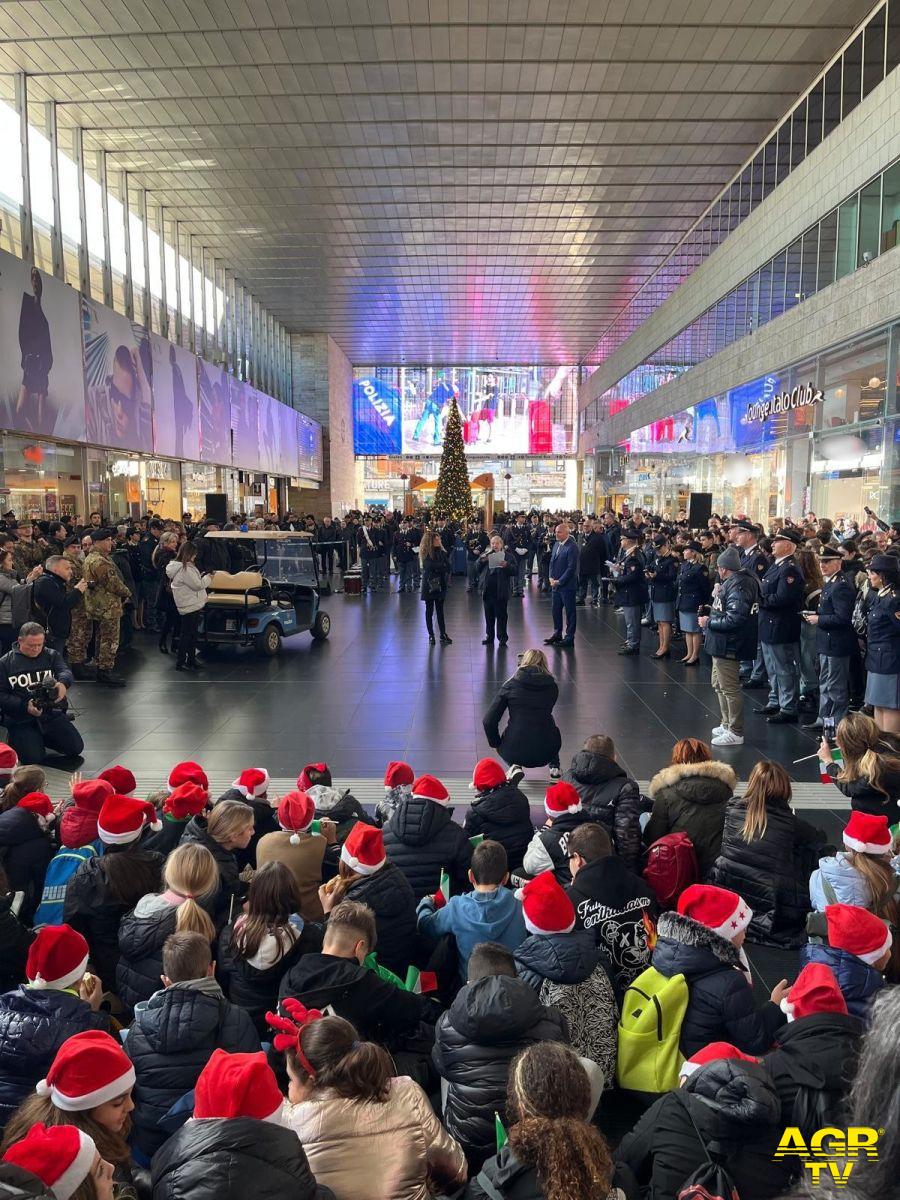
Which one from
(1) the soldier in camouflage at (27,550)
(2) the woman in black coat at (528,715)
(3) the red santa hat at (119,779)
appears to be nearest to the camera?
(3) the red santa hat at (119,779)

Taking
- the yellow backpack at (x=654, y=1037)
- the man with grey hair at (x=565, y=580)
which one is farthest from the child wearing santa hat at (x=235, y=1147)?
the man with grey hair at (x=565, y=580)

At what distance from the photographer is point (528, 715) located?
7.36 m

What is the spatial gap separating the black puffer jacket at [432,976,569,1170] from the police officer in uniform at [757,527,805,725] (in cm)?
746

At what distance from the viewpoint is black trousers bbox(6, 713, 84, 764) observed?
7691 millimetres

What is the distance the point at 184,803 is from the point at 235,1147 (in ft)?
9.52

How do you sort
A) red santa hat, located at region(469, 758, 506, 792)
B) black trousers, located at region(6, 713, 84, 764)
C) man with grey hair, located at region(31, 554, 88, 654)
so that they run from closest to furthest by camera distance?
red santa hat, located at region(469, 758, 506, 792)
black trousers, located at region(6, 713, 84, 764)
man with grey hair, located at region(31, 554, 88, 654)

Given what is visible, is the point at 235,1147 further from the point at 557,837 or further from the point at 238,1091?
the point at 557,837

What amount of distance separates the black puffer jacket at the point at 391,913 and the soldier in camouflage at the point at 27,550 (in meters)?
9.18

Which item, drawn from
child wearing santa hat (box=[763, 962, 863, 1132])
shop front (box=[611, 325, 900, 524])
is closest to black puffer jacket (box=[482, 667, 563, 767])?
child wearing santa hat (box=[763, 962, 863, 1132])

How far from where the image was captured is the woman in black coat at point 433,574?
14.2 meters

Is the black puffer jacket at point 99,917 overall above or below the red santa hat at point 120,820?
below

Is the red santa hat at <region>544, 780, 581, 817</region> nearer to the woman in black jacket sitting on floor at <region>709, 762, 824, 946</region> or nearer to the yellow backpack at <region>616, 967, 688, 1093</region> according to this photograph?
the woman in black jacket sitting on floor at <region>709, 762, 824, 946</region>

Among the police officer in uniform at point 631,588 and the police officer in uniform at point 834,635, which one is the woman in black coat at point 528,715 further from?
the police officer in uniform at point 631,588

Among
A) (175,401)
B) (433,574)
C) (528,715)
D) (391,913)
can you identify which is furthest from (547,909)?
(175,401)
